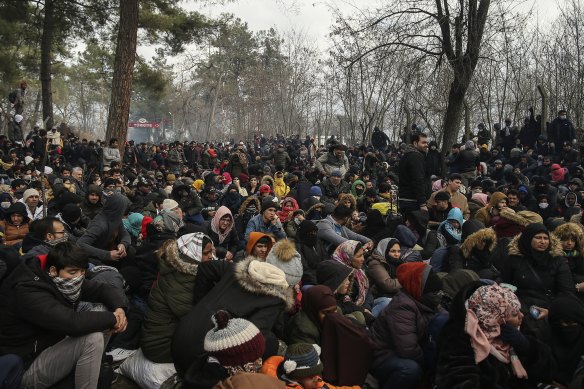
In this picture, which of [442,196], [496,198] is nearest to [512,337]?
[442,196]

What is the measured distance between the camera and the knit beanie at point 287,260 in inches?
178

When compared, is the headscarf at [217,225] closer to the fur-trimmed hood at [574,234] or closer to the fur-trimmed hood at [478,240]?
the fur-trimmed hood at [478,240]

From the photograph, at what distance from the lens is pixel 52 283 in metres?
3.17

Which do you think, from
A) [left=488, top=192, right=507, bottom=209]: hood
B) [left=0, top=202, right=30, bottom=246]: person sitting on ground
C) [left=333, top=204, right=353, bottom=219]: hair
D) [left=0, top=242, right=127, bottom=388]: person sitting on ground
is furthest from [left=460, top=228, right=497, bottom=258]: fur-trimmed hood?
[left=0, top=202, right=30, bottom=246]: person sitting on ground

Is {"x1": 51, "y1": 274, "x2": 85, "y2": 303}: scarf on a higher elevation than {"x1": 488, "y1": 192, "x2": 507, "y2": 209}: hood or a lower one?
lower

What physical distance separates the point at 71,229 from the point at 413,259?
4100mm

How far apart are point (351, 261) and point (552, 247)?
211 centimetres

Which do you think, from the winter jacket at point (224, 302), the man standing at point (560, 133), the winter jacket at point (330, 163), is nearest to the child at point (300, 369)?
the winter jacket at point (224, 302)

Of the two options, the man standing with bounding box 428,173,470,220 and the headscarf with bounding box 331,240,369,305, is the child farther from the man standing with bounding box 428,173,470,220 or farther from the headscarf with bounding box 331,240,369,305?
the man standing with bounding box 428,173,470,220

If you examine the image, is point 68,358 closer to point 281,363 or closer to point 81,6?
point 281,363

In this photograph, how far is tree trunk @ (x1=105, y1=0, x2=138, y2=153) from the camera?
11688mm

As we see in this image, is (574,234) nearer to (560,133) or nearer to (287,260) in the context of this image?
(287,260)

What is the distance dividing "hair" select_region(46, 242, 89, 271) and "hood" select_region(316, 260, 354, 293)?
205 cm

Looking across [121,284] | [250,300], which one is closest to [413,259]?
[250,300]
